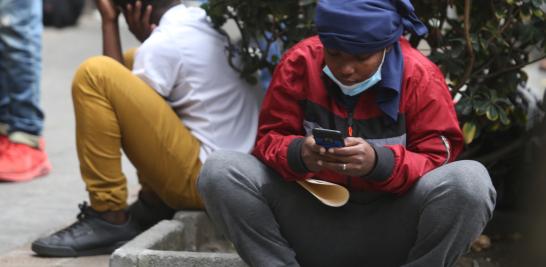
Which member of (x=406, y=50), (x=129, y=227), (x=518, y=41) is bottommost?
(x=129, y=227)

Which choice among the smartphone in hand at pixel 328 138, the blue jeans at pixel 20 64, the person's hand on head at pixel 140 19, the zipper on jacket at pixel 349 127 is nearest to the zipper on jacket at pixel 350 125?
the zipper on jacket at pixel 349 127

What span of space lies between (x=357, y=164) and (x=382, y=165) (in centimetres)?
9

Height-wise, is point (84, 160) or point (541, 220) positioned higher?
point (84, 160)

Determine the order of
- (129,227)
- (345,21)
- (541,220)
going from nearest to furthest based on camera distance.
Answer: (345,21) < (541,220) < (129,227)

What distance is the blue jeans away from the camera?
192 inches

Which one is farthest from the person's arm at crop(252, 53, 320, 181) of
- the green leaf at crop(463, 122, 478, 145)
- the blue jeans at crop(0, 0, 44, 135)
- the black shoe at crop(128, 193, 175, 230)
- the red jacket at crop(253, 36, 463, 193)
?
the blue jeans at crop(0, 0, 44, 135)

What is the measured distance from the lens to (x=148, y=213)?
392 cm

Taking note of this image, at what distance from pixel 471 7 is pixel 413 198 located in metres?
1.03

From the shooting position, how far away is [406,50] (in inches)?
118

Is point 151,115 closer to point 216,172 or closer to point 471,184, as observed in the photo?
point 216,172

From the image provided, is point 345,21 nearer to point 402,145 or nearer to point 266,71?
point 402,145

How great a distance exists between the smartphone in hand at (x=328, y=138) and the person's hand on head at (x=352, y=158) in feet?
0.05

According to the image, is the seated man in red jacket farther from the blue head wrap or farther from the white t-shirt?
the white t-shirt

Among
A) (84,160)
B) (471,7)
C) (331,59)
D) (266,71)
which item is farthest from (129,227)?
(471,7)
